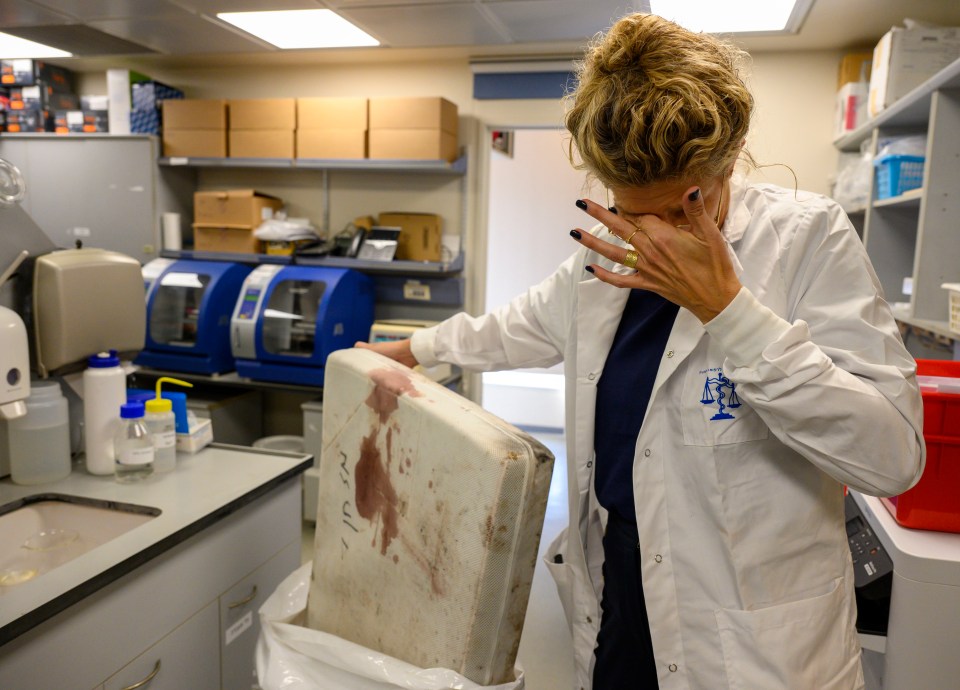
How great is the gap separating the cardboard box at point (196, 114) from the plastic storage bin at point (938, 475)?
13.1 feet

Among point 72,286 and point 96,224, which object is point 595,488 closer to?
point 72,286

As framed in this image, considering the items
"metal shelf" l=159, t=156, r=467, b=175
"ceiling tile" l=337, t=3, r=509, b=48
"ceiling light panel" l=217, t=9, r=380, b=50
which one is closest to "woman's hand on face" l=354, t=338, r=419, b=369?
"ceiling tile" l=337, t=3, r=509, b=48

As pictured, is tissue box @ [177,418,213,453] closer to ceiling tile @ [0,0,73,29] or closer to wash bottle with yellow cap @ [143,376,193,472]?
wash bottle with yellow cap @ [143,376,193,472]

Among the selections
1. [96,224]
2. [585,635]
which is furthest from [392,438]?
[96,224]

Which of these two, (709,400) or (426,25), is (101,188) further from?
(709,400)

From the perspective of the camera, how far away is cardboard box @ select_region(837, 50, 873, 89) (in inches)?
132

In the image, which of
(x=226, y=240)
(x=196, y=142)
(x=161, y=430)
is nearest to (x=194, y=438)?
(x=161, y=430)

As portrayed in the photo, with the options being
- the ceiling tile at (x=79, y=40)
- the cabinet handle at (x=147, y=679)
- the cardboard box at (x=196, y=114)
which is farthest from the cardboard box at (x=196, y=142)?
the cabinet handle at (x=147, y=679)

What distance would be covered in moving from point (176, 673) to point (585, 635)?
0.87m

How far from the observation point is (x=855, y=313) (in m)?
0.90

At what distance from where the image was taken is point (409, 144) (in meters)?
3.81

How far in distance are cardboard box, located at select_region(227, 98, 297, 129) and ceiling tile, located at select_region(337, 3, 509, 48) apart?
752 millimetres

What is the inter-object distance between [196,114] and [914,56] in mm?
3779

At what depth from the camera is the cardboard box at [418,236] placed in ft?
13.4
